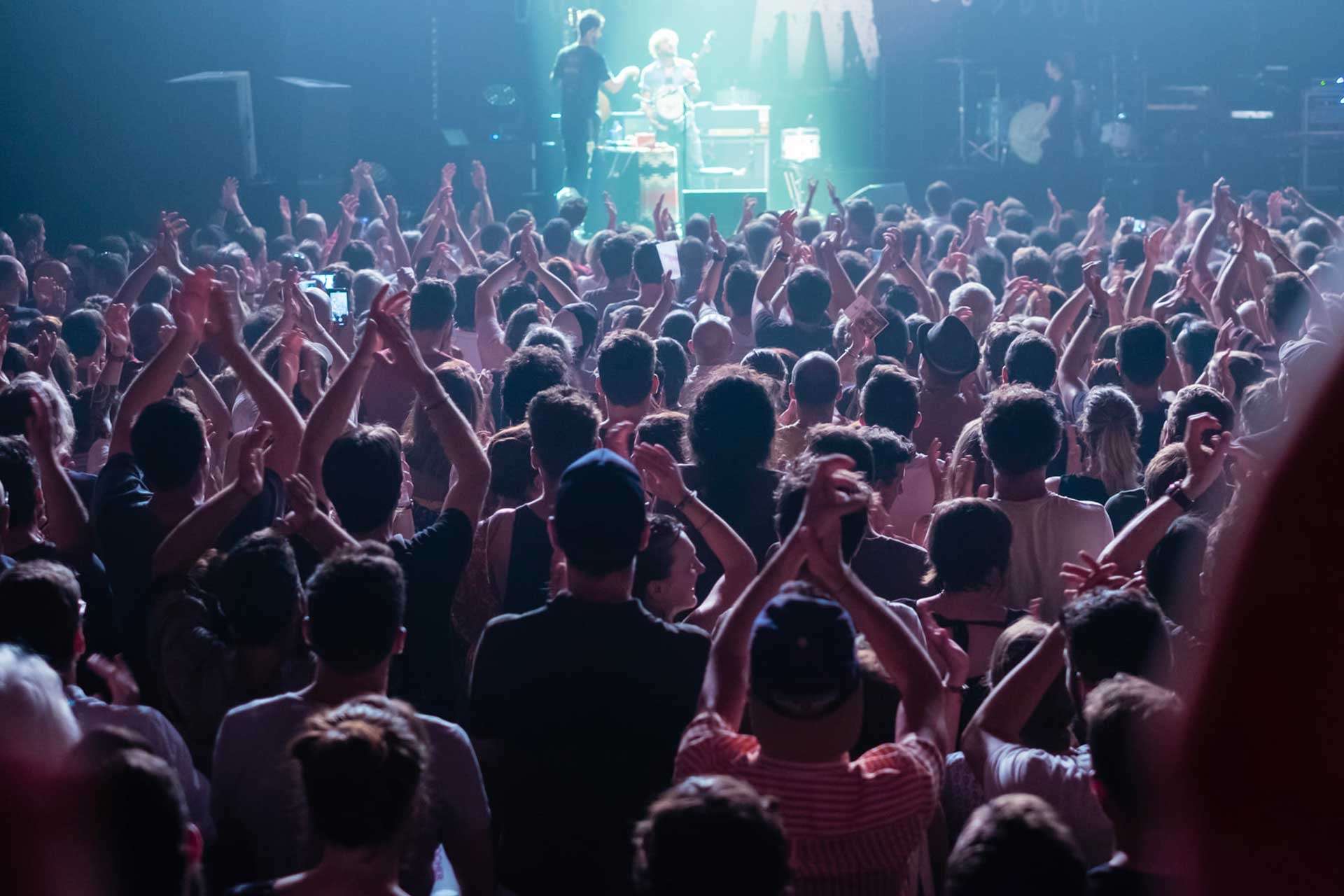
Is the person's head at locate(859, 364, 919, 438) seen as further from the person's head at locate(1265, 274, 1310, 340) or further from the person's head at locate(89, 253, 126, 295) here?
the person's head at locate(89, 253, 126, 295)

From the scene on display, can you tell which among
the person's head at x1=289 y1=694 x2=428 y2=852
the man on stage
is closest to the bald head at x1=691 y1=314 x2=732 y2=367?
the person's head at x1=289 y1=694 x2=428 y2=852

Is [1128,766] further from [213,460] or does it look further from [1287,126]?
[1287,126]

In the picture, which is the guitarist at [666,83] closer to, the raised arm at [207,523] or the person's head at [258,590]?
the raised arm at [207,523]

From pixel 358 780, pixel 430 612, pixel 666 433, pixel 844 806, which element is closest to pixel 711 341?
pixel 666 433

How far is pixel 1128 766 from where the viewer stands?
200 centimetres

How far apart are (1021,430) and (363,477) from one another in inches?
70.5

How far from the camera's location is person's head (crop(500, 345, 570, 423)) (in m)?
4.31

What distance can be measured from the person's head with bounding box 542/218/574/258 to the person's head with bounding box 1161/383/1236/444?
6.21m

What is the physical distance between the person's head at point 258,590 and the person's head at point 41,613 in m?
0.28

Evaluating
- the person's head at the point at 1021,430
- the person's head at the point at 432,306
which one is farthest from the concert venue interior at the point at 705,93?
the person's head at the point at 1021,430

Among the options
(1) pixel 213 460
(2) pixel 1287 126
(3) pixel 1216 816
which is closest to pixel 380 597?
(3) pixel 1216 816

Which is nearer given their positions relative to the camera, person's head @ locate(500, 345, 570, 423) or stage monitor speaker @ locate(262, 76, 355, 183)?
person's head @ locate(500, 345, 570, 423)

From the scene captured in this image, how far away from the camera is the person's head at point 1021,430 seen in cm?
355

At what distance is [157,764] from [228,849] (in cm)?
62
